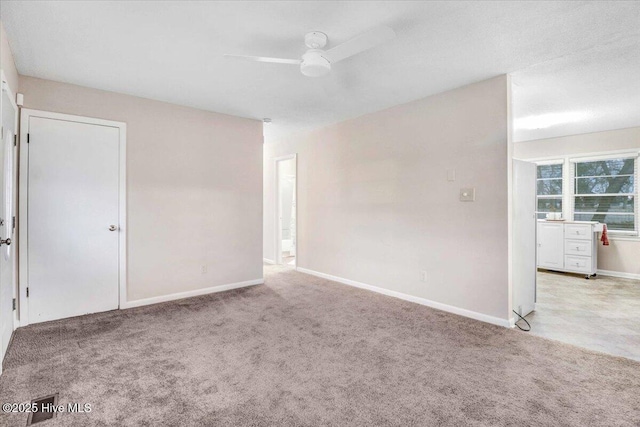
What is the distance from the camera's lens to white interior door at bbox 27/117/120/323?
3.26m

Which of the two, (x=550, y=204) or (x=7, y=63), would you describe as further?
(x=550, y=204)

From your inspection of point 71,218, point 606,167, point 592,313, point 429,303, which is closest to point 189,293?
point 71,218

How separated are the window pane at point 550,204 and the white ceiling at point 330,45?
2.62 meters

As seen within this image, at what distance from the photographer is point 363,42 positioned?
209cm

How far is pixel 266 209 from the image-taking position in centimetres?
678

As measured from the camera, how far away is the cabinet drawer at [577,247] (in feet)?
17.8

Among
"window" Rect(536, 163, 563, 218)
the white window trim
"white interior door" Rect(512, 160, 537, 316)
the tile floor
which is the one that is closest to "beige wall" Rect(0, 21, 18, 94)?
"white interior door" Rect(512, 160, 537, 316)

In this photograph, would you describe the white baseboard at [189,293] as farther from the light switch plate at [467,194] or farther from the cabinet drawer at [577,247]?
the cabinet drawer at [577,247]

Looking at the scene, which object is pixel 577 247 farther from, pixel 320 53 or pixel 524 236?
pixel 320 53

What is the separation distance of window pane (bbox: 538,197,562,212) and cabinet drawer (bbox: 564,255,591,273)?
3.67 feet

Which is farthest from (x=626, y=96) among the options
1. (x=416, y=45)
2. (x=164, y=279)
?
(x=164, y=279)

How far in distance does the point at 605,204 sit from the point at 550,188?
0.90 metres

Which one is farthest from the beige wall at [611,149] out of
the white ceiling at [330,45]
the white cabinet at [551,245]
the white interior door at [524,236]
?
the white interior door at [524,236]

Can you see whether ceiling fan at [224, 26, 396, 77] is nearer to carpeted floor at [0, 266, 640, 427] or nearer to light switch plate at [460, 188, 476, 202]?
light switch plate at [460, 188, 476, 202]
